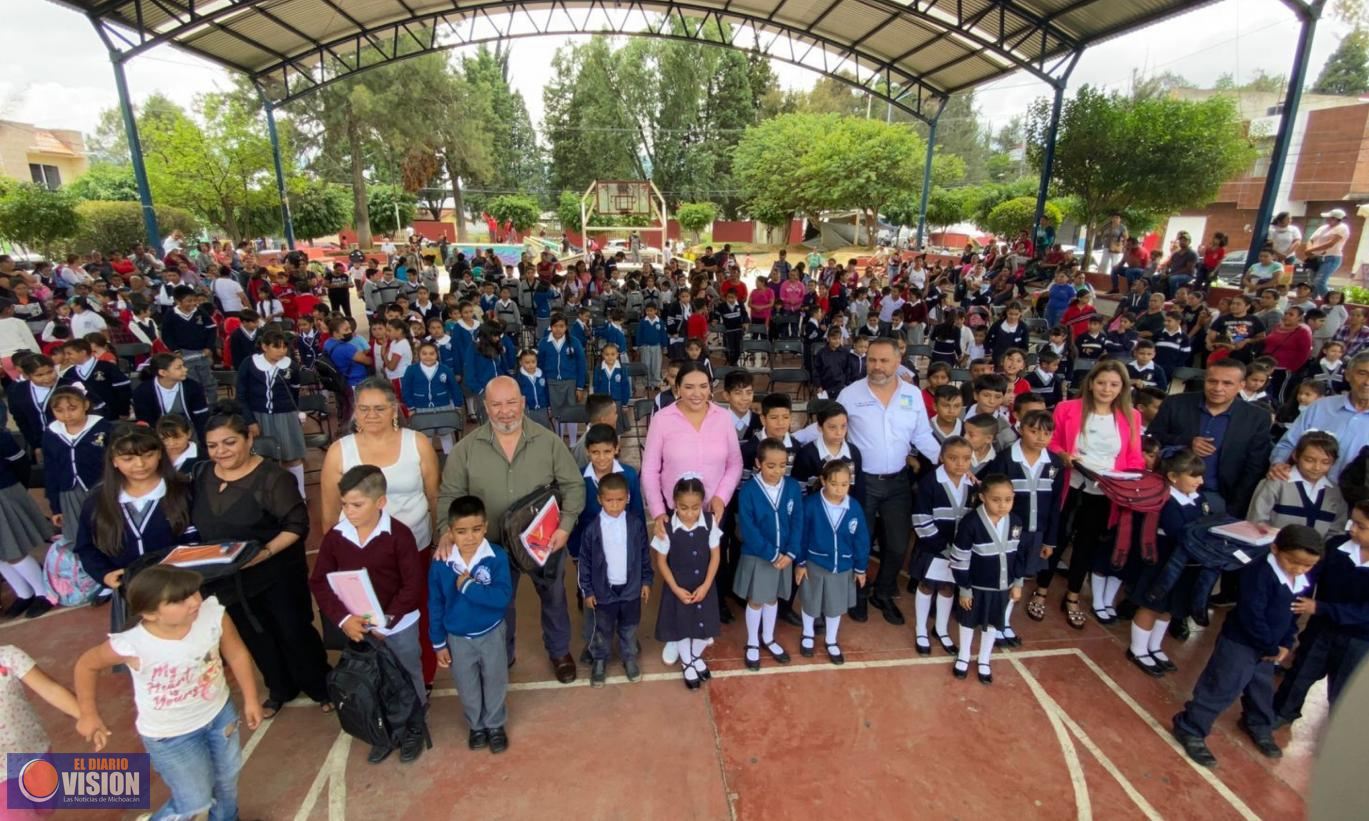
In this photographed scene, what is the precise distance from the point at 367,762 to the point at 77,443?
9.36ft

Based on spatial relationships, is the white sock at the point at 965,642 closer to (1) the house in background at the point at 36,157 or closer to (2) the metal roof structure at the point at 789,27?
(2) the metal roof structure at the point at 789,27

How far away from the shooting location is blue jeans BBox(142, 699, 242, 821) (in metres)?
2.81

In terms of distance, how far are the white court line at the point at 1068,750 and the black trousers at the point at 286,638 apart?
4.20 metres

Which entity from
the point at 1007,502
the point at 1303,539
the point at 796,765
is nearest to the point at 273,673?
the point at 796,765

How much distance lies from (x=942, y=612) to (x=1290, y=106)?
1157 centimetres

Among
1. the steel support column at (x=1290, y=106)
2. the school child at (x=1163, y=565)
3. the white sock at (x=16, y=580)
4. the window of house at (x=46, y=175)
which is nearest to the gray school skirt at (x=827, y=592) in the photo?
the school child at (x=1163, y=565)

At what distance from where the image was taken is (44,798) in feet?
9.43

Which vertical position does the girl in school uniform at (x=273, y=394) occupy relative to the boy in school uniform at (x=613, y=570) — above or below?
above

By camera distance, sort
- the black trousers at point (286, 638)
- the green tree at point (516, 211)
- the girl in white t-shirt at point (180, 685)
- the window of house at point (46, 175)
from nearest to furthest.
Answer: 1. the girl in white t-shirt at point (180, 685)
2. the black trousers at point (286, 638)
3. the window of house at point (46, 175)
4. the green tree at point (516, 211)

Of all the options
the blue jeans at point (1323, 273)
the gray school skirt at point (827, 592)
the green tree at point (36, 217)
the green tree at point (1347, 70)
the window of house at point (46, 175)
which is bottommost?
the gray school skirt at point (827, 592)

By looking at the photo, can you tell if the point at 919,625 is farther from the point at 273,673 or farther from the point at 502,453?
the point at 273,673

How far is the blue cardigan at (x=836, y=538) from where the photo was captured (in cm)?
416

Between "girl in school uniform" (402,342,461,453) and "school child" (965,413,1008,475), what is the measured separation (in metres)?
4.67

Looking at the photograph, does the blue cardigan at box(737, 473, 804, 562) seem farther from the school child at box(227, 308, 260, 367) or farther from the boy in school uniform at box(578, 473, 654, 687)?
the school child at box(227, 308, 260, 367)
